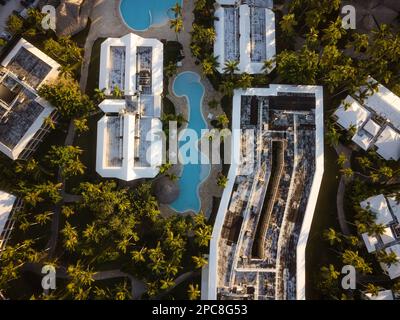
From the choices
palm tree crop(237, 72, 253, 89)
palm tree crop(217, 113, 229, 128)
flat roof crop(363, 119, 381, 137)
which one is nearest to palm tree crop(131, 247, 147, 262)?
palm tree crop(217, 113, 229, 128)

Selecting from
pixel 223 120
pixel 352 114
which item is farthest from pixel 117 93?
pixel 352 114

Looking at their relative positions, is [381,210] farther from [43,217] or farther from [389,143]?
[43,217]

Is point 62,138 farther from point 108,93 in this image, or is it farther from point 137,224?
point 137,224

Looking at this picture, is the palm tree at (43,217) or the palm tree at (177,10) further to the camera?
the palm tree at (177,10)

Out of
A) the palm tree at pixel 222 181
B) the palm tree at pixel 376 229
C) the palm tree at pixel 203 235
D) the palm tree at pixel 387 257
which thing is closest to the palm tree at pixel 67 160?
the palm tree at pixel 203 235

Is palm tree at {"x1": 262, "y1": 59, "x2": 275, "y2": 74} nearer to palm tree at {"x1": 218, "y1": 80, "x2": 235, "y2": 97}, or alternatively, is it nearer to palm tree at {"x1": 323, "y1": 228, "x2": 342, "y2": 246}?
palm tree at {"x1": 218, "y1": 80, "x2": 235, "y2": 97}

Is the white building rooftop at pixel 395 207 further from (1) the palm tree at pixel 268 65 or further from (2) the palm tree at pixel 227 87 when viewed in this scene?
(2) the palm tree at pixel 227 87
